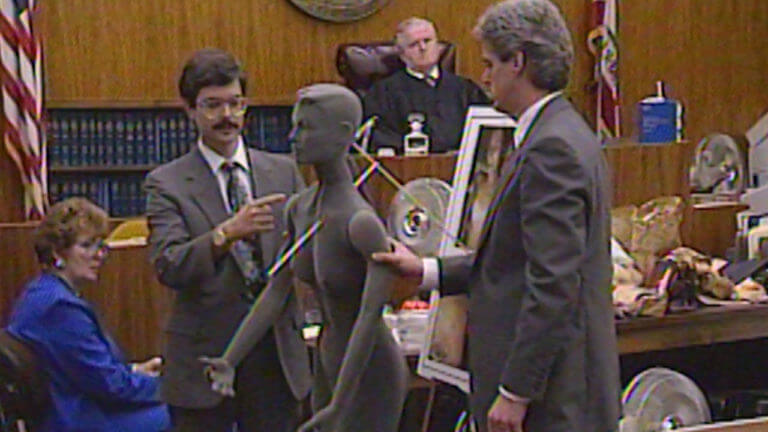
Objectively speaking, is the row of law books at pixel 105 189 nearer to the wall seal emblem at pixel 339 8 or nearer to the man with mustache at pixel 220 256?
the wall seal emblem at pixel 339 8

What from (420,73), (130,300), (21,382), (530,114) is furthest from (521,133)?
(420,73)

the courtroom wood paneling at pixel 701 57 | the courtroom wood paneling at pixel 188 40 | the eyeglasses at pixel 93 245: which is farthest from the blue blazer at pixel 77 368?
the courtroom wood paneling at pixel 701 57

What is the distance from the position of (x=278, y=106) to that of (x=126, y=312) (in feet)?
9.39

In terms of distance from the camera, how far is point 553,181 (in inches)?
94.4

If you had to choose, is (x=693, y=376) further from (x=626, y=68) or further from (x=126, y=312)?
(x=626, y=68)

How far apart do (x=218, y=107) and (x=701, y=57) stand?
6791 millimetres

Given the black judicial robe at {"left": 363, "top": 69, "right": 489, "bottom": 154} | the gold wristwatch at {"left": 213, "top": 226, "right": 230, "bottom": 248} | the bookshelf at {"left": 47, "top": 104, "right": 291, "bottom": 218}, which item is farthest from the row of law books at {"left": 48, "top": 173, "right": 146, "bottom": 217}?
the gold wristwatch at {"left": 213, "top": 226, "right": 230, "bottom": 248}

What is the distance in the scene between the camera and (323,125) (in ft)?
7.90

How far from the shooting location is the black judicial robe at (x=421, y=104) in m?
6.32

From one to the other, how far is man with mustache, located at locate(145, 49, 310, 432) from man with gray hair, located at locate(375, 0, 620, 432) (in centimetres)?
32

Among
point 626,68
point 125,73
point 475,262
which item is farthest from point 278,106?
point 475,262

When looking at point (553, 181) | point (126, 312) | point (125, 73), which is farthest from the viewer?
point (125, 73)

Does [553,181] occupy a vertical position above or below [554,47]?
below

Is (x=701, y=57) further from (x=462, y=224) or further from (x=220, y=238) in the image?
(x=220, y=238)
